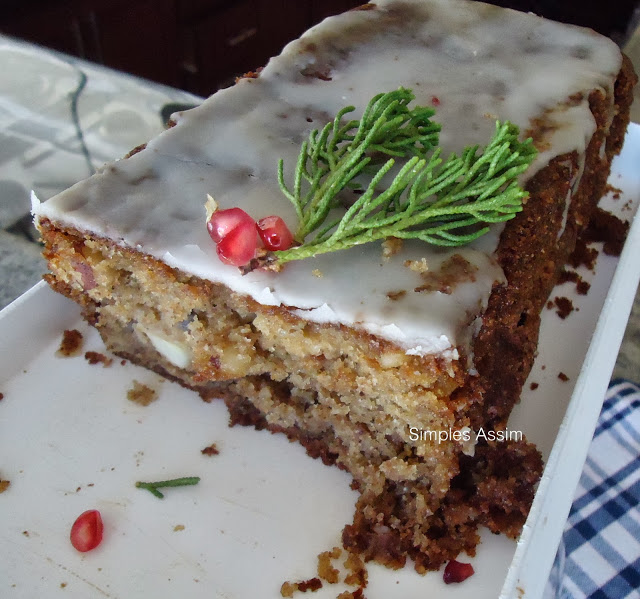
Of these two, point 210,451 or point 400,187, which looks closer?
point 400,187

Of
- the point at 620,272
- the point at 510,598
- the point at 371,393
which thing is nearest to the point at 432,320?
the point at 371,393

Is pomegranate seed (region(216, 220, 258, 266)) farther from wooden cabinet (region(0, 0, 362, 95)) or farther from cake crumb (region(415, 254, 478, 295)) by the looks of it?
wooden cabinet (region(0, 0, 362, 95))

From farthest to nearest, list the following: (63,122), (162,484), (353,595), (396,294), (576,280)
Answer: (63,122) → (576,280) → (162,484) → (353,595) → (396,294)

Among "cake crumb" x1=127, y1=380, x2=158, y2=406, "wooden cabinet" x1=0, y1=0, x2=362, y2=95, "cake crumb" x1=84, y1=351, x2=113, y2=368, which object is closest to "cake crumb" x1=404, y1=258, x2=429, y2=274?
"cake crumb" x1=127, y1=380, x2=158, y2=406

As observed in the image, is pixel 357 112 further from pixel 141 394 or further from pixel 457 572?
pixel 457 572

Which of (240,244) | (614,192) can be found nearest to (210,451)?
(240,244)

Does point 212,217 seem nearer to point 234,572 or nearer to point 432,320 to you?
point 432,320

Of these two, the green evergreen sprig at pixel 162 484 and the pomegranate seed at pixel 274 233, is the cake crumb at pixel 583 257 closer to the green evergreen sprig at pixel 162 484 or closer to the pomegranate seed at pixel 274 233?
the pomegranate seed at pixel 274 233
